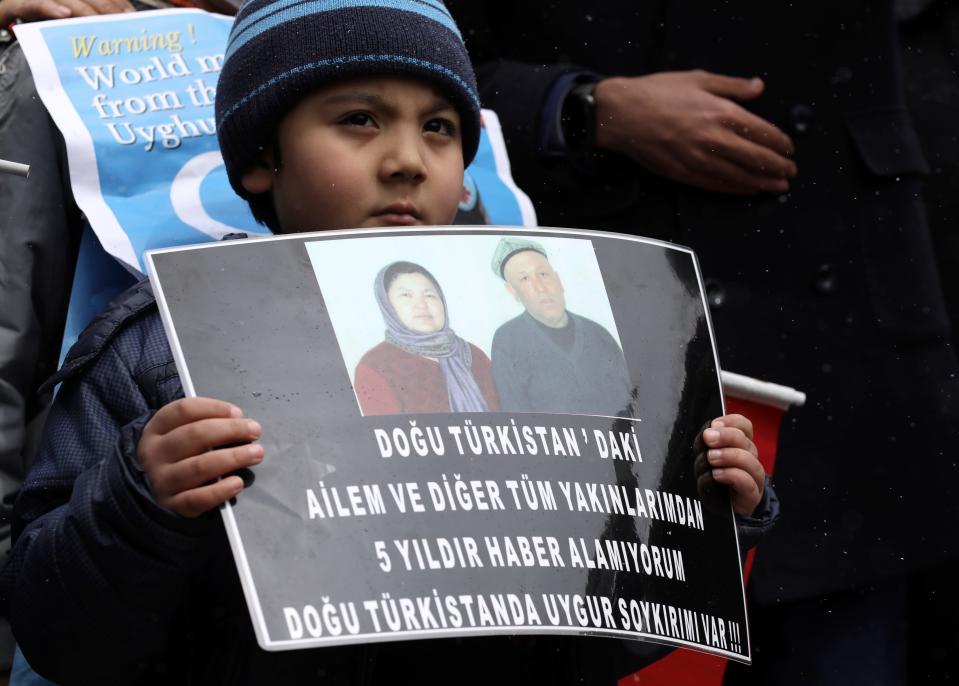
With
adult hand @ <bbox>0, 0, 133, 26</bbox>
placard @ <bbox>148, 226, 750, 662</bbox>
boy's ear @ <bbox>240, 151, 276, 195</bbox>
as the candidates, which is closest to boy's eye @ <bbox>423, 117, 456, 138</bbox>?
boy's ear @ <bbox>240, 151, 276, 195</bbox>

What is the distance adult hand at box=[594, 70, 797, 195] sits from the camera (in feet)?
9.30

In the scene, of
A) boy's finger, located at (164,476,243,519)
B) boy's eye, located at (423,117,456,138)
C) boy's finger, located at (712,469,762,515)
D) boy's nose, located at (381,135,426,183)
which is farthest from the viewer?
boy's eye, located at (423,117,456,138)

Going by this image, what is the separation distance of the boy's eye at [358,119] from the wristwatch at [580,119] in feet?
2.27

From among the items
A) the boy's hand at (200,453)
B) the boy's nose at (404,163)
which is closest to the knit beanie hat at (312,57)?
the boy's nose at (404,163)

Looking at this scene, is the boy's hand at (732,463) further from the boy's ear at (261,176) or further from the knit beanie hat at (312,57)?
the boy's ear at (261,176)

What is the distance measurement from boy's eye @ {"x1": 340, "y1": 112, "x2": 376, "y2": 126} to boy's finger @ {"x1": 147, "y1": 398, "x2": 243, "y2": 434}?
68 centimetres

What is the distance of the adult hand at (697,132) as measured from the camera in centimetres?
284

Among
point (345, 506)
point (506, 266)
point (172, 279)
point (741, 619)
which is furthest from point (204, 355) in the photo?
point (741, 619)

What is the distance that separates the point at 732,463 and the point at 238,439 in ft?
2.28

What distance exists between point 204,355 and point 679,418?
0.66 meters

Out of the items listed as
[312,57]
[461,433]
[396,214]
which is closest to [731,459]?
[461,433]

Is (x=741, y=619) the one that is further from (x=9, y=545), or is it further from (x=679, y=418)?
(x=9, y=545)

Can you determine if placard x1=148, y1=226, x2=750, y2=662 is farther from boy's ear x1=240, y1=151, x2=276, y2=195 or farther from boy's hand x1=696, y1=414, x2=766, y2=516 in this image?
boy's ear x1=240, y1=151, x2=276, y2=195

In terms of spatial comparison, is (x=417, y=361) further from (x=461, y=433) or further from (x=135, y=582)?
(x=135, y=582)
